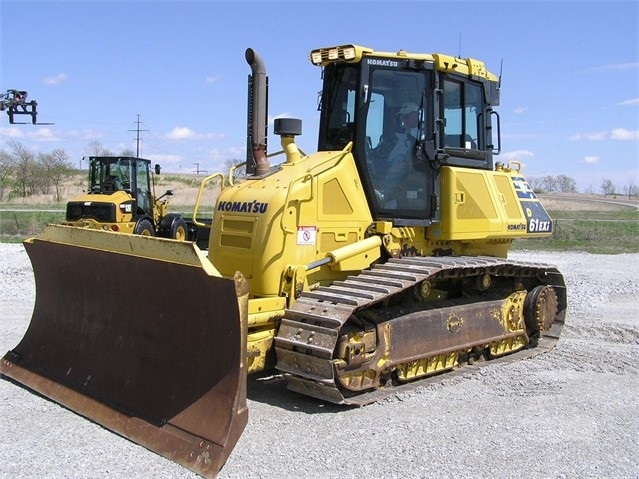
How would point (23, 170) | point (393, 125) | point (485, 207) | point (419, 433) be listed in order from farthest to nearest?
1. point (23, 170)
2. point (485, 207)
3. point (393, 125)
4. point (419, 433)

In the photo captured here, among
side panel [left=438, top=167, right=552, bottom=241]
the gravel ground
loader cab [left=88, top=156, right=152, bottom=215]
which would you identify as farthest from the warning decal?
loader cab [left=88, top=156, right=152, bottom=215]

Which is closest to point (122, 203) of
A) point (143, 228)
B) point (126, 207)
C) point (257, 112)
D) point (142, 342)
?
point (126, 207)

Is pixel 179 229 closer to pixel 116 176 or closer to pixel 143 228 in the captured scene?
pixel 143 228

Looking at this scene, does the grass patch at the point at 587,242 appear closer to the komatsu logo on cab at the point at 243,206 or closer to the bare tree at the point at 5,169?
the komatsu logo on cab at the point at 243,206

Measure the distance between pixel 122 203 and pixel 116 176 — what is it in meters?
1.12

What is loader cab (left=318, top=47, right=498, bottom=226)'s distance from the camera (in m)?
6.84

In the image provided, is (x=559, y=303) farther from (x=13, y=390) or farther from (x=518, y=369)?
(x=13, y=390)

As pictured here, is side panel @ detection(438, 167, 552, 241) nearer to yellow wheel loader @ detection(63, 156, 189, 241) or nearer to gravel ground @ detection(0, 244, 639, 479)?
gravel ground @ detection(0, 244, 639, 479)

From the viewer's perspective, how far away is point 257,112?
7.01 metres

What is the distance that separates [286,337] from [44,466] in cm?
204

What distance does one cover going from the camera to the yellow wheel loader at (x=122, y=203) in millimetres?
17250

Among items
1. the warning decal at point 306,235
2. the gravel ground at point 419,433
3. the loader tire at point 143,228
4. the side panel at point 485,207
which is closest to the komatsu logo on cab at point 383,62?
the side panel at point 485,207

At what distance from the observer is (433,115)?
7070 millimetres

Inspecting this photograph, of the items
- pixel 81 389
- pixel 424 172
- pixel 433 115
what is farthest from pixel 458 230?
pixel 81 389
